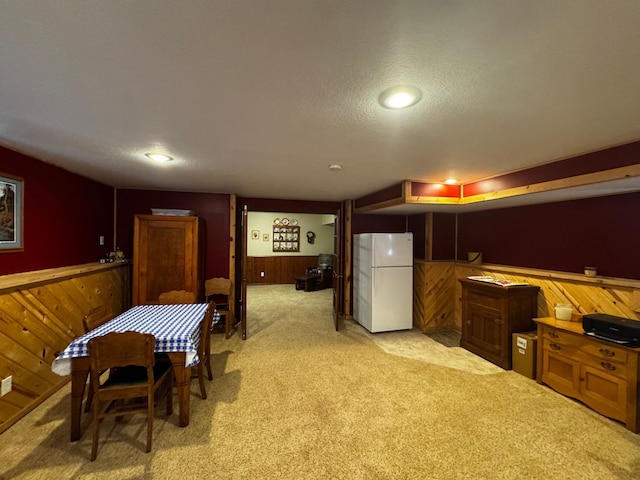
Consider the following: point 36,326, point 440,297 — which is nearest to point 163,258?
point 36,326

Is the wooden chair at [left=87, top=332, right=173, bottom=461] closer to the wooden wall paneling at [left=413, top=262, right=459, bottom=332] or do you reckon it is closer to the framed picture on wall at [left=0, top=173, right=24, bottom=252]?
the framed picture on wall at [left=0, top=173, right=24, bottom=252]

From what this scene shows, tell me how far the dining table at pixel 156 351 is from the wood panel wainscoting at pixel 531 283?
352 cm

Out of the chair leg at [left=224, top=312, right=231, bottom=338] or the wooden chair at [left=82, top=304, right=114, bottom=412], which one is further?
the chair leg at [left=224, top=312, right=231, bottom=338]

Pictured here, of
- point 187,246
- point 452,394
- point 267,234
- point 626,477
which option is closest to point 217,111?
point 187,246

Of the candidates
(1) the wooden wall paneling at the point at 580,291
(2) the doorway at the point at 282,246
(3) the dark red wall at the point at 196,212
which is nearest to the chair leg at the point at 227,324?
(3) the dark red wall at the point at 196,212

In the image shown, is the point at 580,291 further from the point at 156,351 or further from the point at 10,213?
the point at 10,213

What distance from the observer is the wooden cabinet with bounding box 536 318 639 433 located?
83.7 inches

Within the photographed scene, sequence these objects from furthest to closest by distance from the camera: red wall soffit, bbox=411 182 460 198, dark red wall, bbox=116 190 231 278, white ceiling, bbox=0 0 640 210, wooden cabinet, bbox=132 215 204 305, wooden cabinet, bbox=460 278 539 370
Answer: dark red wall, bbox=116 190 231 278, wooden cabinet, bbox=132 215 204 305, red wall soffit, bbox=411 182 460 198, wooden cabinet, bbox=460 278 539 370, white ceiling, bbox=0 0 640 210

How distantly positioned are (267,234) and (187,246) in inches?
186

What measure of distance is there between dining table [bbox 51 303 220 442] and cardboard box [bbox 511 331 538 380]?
3292 mm

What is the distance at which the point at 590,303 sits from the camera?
2.80 metres

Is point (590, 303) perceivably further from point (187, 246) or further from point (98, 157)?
point (98, 157)

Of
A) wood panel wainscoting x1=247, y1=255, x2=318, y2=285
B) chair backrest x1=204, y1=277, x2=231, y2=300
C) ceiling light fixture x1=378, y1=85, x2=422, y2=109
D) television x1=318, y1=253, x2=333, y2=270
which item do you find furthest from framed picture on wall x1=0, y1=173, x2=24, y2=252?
television x1=318, y1=253, x2=333, y2=270

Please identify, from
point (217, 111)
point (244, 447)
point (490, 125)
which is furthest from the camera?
point (244, 447)
